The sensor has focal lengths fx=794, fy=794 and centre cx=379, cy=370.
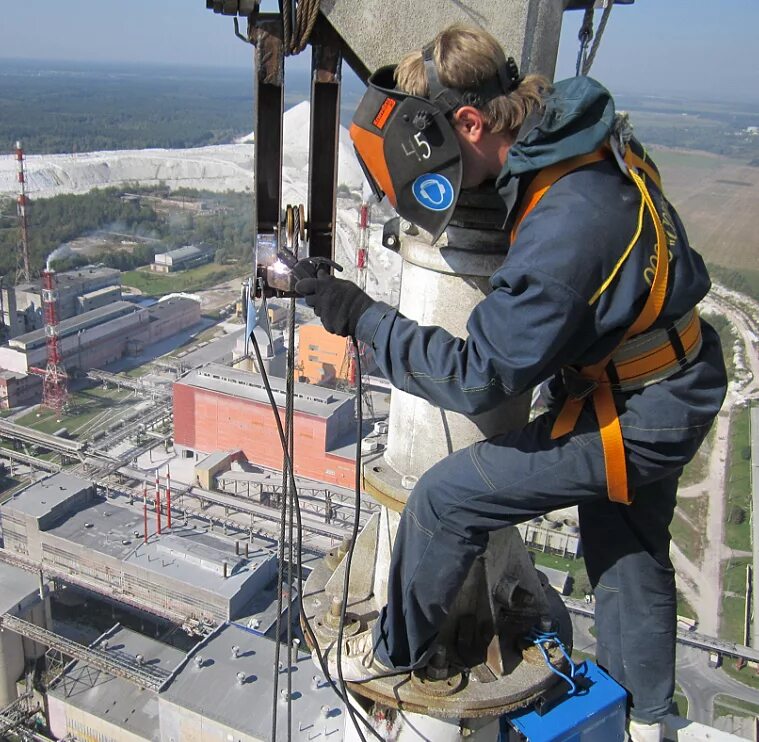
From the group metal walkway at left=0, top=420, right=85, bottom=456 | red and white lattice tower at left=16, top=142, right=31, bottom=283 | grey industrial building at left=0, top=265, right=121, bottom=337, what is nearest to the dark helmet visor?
metal walkway at left=0, top=420, right=85, bottom=456

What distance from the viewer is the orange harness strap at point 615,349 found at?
1055 mm

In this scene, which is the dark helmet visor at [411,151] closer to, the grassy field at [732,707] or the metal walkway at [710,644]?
the metal walkway at [710,644]

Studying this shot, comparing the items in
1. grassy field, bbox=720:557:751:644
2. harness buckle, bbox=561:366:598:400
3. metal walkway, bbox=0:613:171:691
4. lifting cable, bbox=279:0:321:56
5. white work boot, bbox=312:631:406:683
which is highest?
lifting cable, bbox=279:0:321:56

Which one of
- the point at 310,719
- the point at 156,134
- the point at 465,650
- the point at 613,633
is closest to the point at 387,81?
the point at 465,650

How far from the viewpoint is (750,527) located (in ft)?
38.1

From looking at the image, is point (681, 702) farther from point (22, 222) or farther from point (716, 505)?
point (22, 222)

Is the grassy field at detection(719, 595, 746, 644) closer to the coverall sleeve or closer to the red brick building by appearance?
the red brick building

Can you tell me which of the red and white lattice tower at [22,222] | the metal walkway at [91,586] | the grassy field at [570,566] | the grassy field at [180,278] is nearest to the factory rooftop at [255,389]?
the grassy field at [570,566]

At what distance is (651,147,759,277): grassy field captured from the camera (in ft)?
81.4

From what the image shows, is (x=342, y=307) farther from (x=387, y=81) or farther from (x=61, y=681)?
(x=61, y=681)

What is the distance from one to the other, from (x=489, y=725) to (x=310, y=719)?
5.35 meters

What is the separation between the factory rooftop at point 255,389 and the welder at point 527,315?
35.2 ft

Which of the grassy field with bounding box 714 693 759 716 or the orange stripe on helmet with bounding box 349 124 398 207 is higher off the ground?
the orange stripe on helmet with bounding box 349 124 398 207

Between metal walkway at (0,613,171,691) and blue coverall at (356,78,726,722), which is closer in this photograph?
blue coverall at (356,78,726,722)
